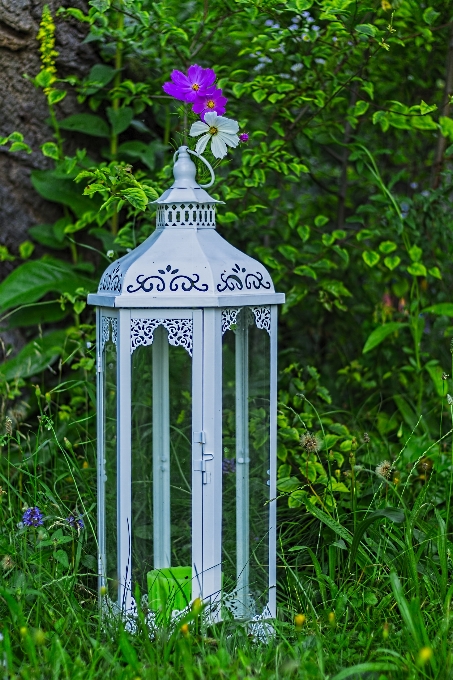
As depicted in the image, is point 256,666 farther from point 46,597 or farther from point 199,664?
point 46,597

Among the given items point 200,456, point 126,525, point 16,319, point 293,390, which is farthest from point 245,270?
point 16,319

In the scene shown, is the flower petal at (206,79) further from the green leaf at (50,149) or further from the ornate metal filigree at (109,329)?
the green leaf at (50,149)

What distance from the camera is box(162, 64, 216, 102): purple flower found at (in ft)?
7.16

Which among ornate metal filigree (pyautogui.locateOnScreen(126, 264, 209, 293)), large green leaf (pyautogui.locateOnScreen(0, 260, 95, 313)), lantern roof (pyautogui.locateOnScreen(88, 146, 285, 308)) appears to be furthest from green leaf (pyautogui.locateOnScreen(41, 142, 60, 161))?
ornate metal filigree (pyautogui.locateOnScreen(126, 264, 209, 293))

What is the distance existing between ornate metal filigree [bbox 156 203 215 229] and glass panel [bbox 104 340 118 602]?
386 mm

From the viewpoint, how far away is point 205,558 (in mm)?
2092

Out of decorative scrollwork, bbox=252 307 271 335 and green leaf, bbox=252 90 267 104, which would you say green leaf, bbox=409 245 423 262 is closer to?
green leaf, bbox=252 90 267 104

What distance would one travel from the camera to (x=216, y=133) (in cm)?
222

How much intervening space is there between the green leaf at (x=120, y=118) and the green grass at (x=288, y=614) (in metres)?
1.41

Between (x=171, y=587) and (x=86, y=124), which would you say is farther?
(x=86, y=124)

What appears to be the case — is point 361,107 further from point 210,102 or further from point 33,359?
point 33,359

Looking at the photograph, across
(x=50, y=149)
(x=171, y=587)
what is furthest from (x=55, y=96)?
(x=171, y=587)

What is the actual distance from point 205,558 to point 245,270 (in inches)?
31.0

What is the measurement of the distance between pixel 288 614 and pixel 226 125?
4.59 feet
